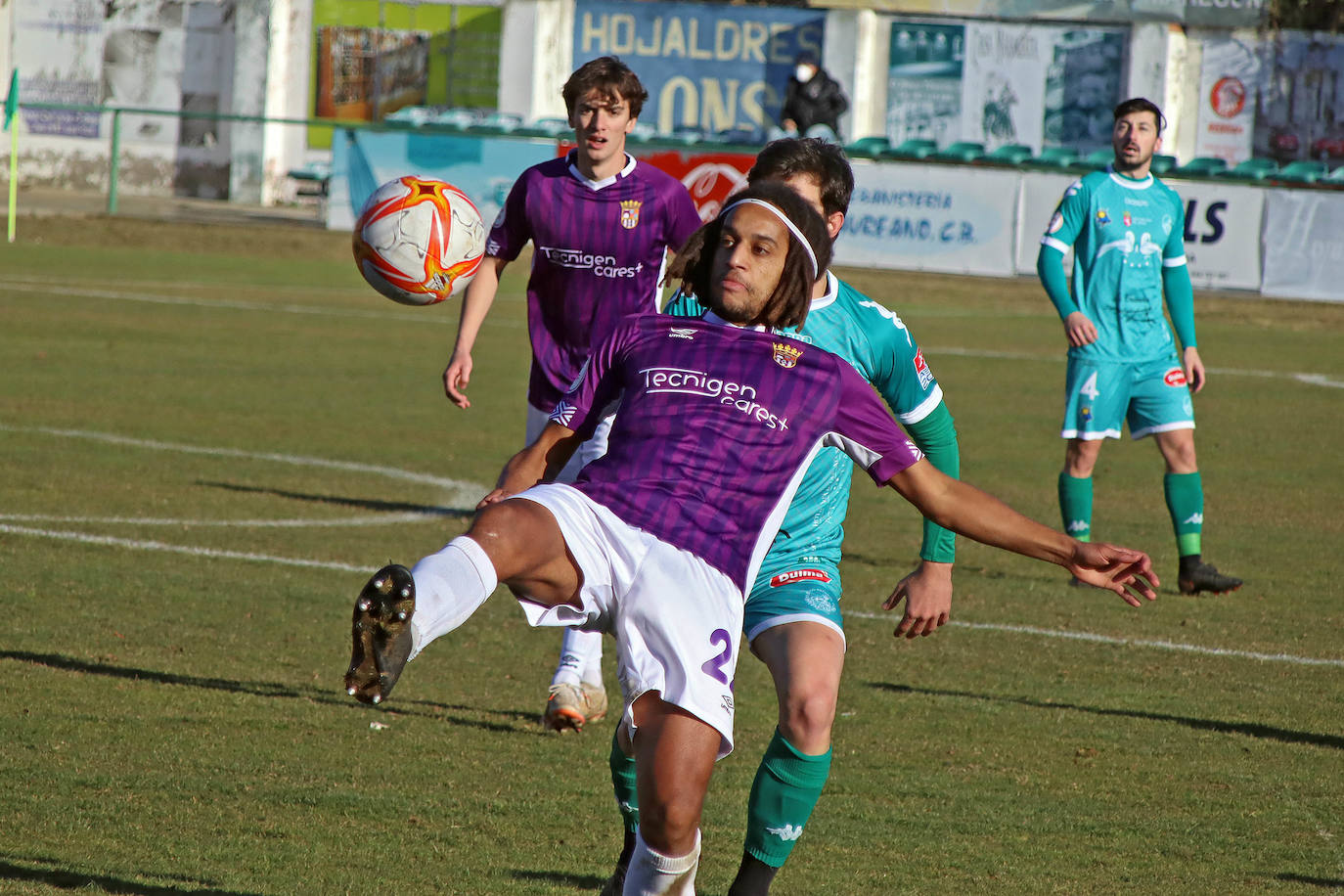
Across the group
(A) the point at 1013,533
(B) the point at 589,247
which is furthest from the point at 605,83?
(A) the point at 1013,533

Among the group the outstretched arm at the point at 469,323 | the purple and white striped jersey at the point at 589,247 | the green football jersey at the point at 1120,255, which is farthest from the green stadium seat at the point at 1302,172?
the outstretched arm at the point at 469,323

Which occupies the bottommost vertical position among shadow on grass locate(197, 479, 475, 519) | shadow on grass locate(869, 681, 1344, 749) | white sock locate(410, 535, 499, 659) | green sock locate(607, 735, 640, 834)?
shadow on grass locate(869, 681, 1344, 749)

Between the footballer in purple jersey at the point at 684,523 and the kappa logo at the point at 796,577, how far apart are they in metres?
Result: 0.44

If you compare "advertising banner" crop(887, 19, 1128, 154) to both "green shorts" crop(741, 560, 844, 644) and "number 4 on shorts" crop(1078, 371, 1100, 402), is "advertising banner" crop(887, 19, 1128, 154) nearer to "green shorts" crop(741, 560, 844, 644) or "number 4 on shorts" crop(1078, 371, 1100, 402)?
"number 4 on shorts" crop(1078, 371, 1100, 402)

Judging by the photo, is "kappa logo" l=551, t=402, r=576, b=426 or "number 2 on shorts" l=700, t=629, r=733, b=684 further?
"kappa logo" l=551, t=402, r=576, b=426

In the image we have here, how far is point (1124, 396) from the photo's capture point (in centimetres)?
904

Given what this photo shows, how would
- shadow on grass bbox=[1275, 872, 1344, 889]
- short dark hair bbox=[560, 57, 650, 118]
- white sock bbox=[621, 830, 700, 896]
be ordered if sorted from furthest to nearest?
1. short dark hair bbox=[560, 57, 650, 118]
2. shadow on grass bbox=[1275, 872, 1344, 889]
3. white sock bbox=[621, 830, 700, 896]

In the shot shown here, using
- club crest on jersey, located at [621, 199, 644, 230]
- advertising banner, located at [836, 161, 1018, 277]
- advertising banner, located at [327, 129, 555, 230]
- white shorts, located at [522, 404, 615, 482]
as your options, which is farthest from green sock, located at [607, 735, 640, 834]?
advertising banner, located at [327, 129, 555, 230]

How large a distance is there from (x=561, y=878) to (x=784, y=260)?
1.73 metres

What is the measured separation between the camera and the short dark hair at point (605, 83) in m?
6.04

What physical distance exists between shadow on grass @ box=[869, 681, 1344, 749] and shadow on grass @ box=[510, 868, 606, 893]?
7.71 feet

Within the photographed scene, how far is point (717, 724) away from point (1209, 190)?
74.2 ft

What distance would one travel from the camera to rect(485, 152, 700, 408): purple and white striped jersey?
20.9 ft

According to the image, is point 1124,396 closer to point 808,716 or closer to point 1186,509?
point 1186,509
